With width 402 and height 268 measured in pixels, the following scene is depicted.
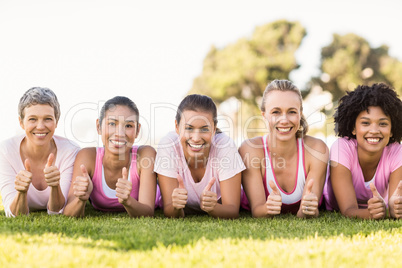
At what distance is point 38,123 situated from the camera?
4938 millimetres

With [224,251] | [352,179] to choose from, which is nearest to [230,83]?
[352,179]

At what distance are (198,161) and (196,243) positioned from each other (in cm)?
188

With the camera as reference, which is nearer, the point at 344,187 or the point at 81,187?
the point at 81,187

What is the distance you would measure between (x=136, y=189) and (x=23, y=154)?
61.3 inches

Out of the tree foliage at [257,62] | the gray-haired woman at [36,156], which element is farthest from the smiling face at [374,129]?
the tree foliage at [257,62]

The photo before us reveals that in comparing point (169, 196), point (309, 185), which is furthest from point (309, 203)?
point (169, 196)

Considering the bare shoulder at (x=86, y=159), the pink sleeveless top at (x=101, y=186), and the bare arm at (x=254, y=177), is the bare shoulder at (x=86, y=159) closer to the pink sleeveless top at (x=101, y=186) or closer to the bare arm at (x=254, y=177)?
the pink sleeveless top at (x=101, y=186)

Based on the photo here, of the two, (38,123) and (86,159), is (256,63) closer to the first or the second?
(86,159)

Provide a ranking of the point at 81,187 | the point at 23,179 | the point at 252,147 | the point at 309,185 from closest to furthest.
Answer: the point at 23,179 → the point at 81,187 → the point at 309,185 → the point at 252,147

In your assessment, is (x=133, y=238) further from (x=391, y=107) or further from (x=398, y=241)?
(x=391, y=107)

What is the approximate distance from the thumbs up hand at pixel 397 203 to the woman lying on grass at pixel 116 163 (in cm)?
293

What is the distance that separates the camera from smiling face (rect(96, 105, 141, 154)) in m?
5.02

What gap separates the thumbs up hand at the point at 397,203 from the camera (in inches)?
185

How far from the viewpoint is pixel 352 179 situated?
5375 millimetres
